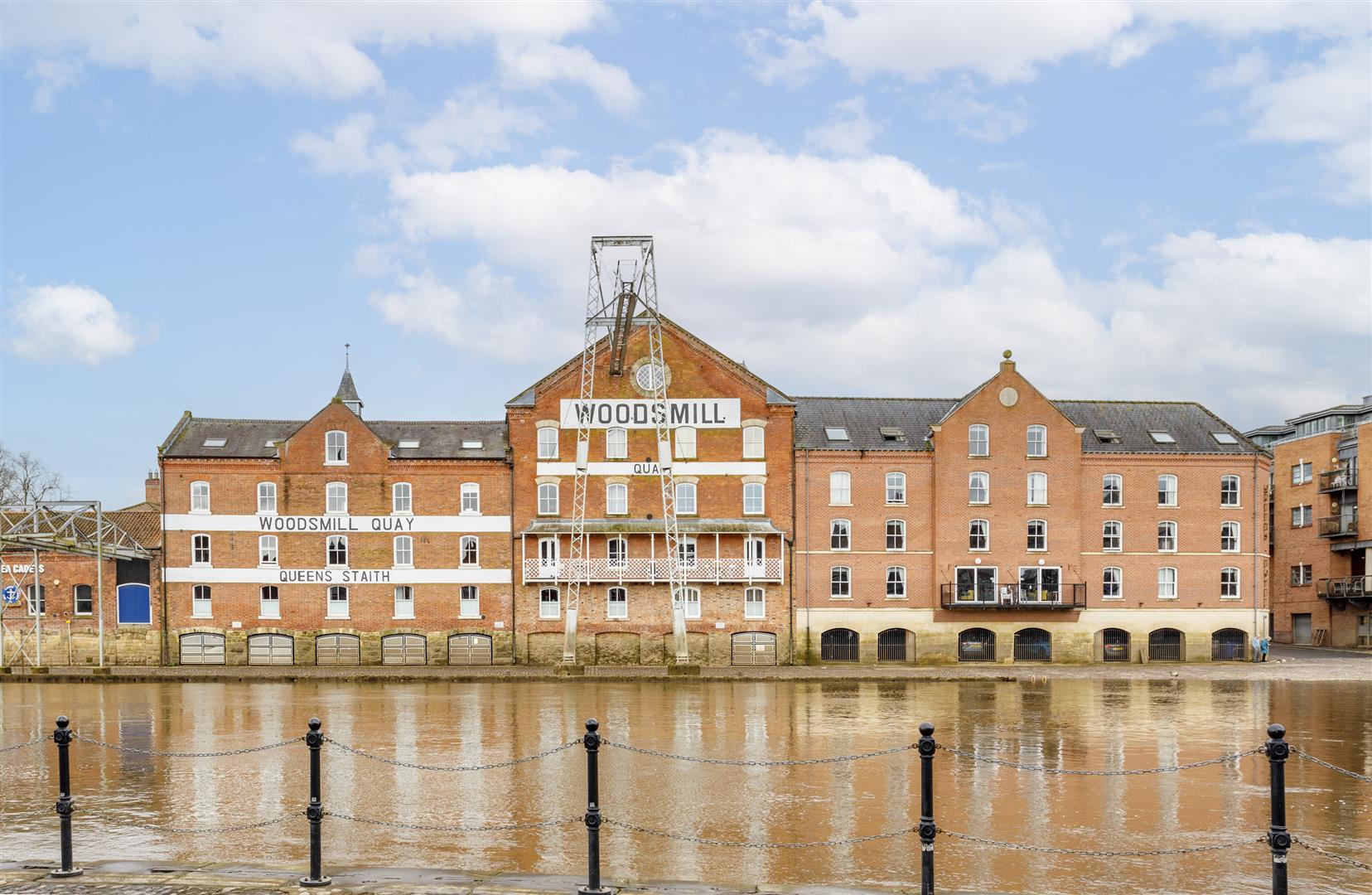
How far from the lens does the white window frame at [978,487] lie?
1946 inches

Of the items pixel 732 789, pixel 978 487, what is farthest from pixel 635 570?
pixel 732 789

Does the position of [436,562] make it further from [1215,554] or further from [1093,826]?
[1093,826]

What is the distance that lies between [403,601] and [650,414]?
12.5m

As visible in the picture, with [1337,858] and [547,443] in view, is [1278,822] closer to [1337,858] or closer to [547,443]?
→ [1337,858]

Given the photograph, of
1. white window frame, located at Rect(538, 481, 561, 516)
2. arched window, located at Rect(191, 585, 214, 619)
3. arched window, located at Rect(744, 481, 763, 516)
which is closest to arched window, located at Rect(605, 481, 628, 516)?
white window frame, located at Rect(538, 481, 561, 516)

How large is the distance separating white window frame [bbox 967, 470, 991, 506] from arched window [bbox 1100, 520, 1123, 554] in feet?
17.1

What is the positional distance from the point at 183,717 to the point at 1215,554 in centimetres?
4102

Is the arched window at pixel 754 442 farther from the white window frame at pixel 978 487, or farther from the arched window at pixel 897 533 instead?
the white window frame at pixel 978 487

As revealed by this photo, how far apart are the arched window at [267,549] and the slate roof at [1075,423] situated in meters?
21.5

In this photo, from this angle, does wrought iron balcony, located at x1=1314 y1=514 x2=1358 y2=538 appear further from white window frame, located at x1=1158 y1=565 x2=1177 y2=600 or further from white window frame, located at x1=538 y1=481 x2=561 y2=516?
white window frame, located at x1=538 y1=481 x2=561 y2=516

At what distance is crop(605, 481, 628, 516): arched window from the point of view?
4838cm

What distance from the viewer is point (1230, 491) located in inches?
2012

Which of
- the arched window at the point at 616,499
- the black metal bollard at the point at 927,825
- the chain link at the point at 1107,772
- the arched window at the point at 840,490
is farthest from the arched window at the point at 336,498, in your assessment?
the black metal bollard at the point at 927,825

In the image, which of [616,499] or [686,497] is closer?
[616,499]
